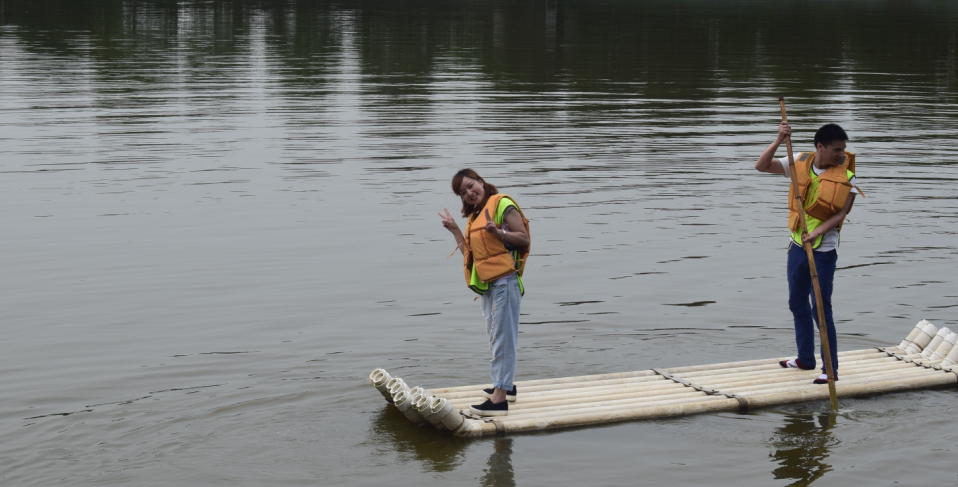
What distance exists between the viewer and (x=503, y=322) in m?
8.47

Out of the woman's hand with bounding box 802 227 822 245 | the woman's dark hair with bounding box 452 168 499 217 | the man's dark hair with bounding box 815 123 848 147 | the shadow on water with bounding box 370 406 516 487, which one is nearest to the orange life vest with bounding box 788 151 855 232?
the woman's hand with bounding box 802 227 822 245

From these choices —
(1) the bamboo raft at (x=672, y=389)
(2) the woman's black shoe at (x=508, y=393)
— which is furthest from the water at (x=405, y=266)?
(2) the woman's black shoe at (x=508, y=393)

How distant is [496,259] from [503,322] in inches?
19.6

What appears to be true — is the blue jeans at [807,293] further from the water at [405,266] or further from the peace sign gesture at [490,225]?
the peace sign gesture at [490,225]

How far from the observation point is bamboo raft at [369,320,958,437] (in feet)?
28.1

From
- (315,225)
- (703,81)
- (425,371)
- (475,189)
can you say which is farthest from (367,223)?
(703,81)

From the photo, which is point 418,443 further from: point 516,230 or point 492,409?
point 516,230

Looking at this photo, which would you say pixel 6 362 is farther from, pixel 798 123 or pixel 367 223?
pixel 798 123

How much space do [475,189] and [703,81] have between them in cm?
2691

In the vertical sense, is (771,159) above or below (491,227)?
above

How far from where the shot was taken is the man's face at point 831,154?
889 cm

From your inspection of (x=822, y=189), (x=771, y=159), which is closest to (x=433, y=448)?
(x=771, y=159)

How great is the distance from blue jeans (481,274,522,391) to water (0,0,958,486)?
→ 1.69 ft

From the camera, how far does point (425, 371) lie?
403 inches
